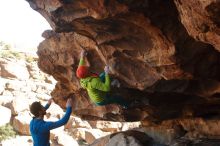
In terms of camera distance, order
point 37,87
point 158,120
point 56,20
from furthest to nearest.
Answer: point 37,87 < point 158,120 < point 56,20

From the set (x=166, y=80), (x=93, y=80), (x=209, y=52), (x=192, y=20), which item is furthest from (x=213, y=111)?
(x=192, y=20)

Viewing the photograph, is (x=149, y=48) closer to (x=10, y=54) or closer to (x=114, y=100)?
(x=114, y=100)

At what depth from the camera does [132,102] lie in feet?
41.8

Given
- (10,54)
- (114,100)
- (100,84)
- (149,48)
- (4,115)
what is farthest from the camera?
(10,54)

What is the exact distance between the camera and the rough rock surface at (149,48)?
845 cm

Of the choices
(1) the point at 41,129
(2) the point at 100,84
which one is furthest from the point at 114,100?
(1) the point at 41,129

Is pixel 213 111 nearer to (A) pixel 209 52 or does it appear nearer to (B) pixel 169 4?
(A) pixel 209 52

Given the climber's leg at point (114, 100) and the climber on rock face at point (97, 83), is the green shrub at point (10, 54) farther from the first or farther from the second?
the climber on rock face at point (97, 83)

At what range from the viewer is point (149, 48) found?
379 inches

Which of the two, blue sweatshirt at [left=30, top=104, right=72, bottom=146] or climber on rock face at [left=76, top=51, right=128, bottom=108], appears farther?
→ climber on rock face at [left=76, top=51, right=128, bottom=108]

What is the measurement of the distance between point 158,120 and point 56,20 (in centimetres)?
627

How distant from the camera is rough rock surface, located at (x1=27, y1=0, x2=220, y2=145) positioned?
8.45 m

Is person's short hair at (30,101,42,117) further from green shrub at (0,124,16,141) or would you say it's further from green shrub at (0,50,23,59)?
green shrub at (0,50,23,59)

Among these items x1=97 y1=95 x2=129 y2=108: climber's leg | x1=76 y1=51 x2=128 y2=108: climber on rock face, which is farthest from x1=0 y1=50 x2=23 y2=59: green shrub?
x1=76 y1=51 x2=128 y2=108: climber on rock face
